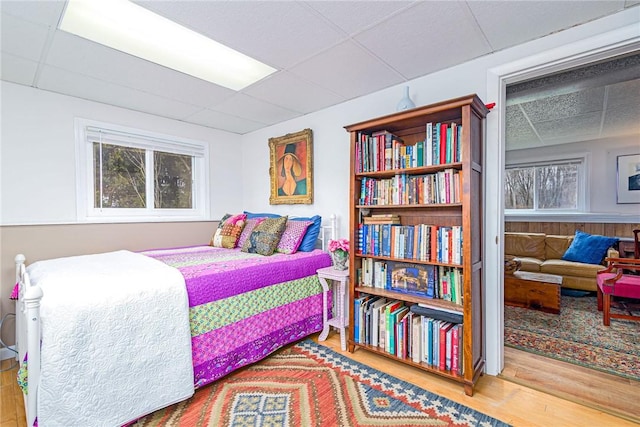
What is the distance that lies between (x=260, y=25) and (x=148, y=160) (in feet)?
7.55

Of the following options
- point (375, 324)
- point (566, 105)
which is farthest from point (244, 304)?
point (566, 105)

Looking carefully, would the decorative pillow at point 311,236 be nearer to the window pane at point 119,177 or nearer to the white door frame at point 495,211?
the white door frame at point 495,211

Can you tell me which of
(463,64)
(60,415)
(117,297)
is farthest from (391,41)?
(60,415)

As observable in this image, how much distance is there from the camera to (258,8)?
1.54 metres

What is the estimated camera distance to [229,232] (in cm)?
314

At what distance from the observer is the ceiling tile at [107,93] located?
2.32 m

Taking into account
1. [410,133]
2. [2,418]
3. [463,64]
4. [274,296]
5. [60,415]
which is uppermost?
[463,64]

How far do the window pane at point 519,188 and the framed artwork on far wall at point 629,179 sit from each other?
1.11m

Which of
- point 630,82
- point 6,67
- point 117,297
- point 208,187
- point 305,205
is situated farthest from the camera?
point 208,187

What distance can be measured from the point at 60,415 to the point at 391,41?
266cm

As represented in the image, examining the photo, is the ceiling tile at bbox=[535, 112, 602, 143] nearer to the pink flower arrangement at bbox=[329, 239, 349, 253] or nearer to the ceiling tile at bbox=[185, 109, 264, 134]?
the pink flower arrangement at bbox=[329, 239, 349, 253]

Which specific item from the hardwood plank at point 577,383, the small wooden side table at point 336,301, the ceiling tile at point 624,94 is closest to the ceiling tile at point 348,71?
the small wooden side table at point 336,301

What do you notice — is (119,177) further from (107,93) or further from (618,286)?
(618,286)

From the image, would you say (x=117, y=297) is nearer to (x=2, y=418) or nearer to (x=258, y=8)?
(x=2, y=418)
